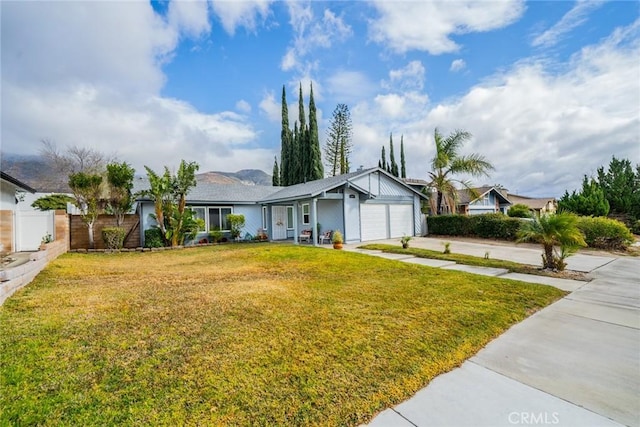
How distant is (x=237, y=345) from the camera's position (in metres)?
3.55

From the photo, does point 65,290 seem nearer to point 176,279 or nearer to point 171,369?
point 176,279

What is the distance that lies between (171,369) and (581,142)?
106ft

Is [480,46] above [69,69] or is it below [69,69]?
above

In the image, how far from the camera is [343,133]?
36094 mm

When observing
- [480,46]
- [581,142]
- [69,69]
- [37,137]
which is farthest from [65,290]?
[581,142]

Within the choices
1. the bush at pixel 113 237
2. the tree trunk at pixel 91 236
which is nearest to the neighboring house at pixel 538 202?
the bush at pixel 113 237

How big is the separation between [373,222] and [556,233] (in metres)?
10.4

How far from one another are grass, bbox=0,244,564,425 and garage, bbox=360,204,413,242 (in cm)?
1016

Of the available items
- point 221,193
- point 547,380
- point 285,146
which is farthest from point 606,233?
point 285,146

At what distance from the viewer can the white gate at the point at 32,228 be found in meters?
11.9

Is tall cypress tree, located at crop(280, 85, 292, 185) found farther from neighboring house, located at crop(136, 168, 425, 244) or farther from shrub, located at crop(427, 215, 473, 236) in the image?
shrub, located at crop(427, 215, 473, 236)

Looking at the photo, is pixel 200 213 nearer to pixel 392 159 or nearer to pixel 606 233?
pixel 606 233

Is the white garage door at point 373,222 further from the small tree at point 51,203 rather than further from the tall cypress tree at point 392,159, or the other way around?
the tall cypress tree at point 392,159

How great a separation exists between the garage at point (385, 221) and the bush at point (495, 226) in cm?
397
